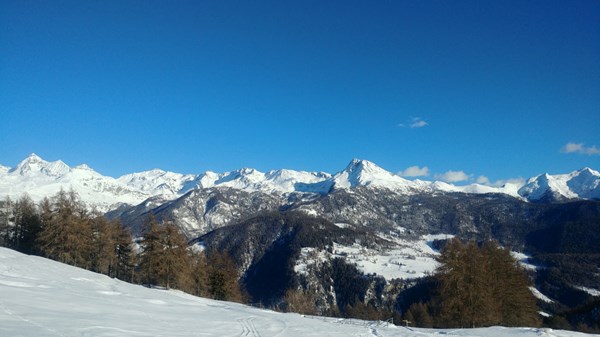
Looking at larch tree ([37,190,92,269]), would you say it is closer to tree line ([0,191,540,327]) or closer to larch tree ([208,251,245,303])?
tree line ([0,191,540,327])

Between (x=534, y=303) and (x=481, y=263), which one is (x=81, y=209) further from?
(x=534, y=303)

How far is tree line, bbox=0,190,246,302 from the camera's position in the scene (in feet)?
172

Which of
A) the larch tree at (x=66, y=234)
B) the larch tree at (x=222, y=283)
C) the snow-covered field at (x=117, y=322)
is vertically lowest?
the larch tree at (x=222, y=283)

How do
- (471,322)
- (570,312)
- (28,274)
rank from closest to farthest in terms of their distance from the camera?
(28,274) < (471,322) < (570,312)

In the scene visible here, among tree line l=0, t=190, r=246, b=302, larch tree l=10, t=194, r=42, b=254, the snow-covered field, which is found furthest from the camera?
larch tree l=10, t=194, r=42, b=254

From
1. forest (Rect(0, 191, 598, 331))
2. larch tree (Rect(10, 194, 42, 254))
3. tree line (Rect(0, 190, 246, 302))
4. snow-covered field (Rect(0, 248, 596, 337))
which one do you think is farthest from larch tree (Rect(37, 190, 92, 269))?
snow-covered field (Rect(0, 248, 596, 337))

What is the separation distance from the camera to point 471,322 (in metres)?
40.4

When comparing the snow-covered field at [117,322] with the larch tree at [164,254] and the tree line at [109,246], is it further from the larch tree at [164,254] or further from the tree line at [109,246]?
the tree line at [109,246]

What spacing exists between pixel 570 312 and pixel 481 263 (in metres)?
47.9

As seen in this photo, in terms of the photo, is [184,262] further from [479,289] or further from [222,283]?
[479,289]

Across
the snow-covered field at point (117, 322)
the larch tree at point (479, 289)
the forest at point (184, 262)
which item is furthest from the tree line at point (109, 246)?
the larch tree at point (479, 289)

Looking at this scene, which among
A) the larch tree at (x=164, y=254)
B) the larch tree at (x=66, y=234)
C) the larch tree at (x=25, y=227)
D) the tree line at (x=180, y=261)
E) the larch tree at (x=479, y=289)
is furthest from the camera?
the larch tree at (x=25, y=227)

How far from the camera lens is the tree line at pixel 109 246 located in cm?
5250

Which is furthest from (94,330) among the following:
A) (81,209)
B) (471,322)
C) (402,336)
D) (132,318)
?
(81,209)
